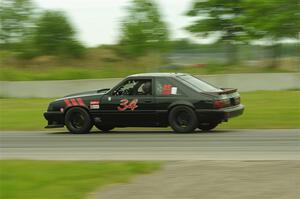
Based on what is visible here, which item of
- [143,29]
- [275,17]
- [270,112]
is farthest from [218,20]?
[270,112]

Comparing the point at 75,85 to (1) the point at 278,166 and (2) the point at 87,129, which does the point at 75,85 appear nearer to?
(2) the point at 87,129

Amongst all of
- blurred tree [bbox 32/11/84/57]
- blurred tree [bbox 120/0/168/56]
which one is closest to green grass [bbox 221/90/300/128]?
blurred tree [bbox 120/0/168/56]

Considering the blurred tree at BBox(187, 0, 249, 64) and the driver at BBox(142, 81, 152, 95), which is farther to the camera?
the blurred tree at BBox(187, 0, 249, 64)

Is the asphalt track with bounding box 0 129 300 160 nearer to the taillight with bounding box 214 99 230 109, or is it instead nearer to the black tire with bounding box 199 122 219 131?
the black tire with bounding box 199 122 219 131

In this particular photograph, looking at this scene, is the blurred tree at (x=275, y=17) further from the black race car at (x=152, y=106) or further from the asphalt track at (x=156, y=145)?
the asphalt track at (x=156, y=145)

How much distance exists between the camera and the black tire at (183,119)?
49.1 feet

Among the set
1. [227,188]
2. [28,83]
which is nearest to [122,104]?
[227,188]

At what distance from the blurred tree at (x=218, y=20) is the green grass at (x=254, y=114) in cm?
1670

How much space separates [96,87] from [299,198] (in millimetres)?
23997

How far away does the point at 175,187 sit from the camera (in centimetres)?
774

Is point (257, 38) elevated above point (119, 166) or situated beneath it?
elevated above

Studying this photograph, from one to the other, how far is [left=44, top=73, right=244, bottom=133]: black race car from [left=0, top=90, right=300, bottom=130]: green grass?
5.79 feet

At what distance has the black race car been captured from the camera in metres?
15.0

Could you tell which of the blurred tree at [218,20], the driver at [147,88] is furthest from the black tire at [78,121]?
the blurred tree at [218,20]
